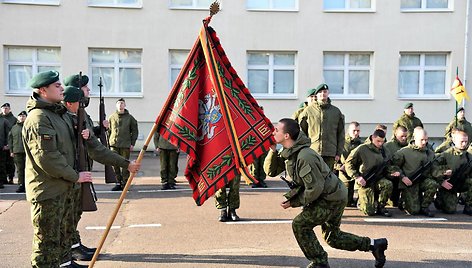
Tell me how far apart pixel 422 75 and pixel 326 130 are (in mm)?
12103

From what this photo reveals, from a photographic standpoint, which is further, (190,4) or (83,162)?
(190,4)

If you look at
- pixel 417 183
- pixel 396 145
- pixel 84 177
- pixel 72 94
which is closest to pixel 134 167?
pixel 84 177

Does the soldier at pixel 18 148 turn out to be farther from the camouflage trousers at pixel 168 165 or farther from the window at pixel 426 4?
the window at pixel 426 4

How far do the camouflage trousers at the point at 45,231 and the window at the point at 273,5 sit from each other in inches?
591

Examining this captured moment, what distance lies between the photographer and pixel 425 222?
785 centimetres

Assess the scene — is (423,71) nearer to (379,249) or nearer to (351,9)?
(351,9)

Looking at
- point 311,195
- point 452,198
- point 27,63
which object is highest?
point 27,63

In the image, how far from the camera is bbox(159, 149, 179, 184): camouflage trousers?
1125 cm

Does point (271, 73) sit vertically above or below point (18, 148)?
above

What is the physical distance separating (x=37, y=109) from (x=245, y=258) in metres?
2.97

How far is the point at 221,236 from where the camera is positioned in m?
7.00

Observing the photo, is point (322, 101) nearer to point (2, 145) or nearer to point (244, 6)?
point (2, 145)

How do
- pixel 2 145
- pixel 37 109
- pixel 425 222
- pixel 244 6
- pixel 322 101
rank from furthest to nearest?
pixel 244 6 < pixel 2 145 < pixel 322 101 < pixel 425 222 < pixel 37 109

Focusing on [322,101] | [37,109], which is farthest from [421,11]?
[37,109]
